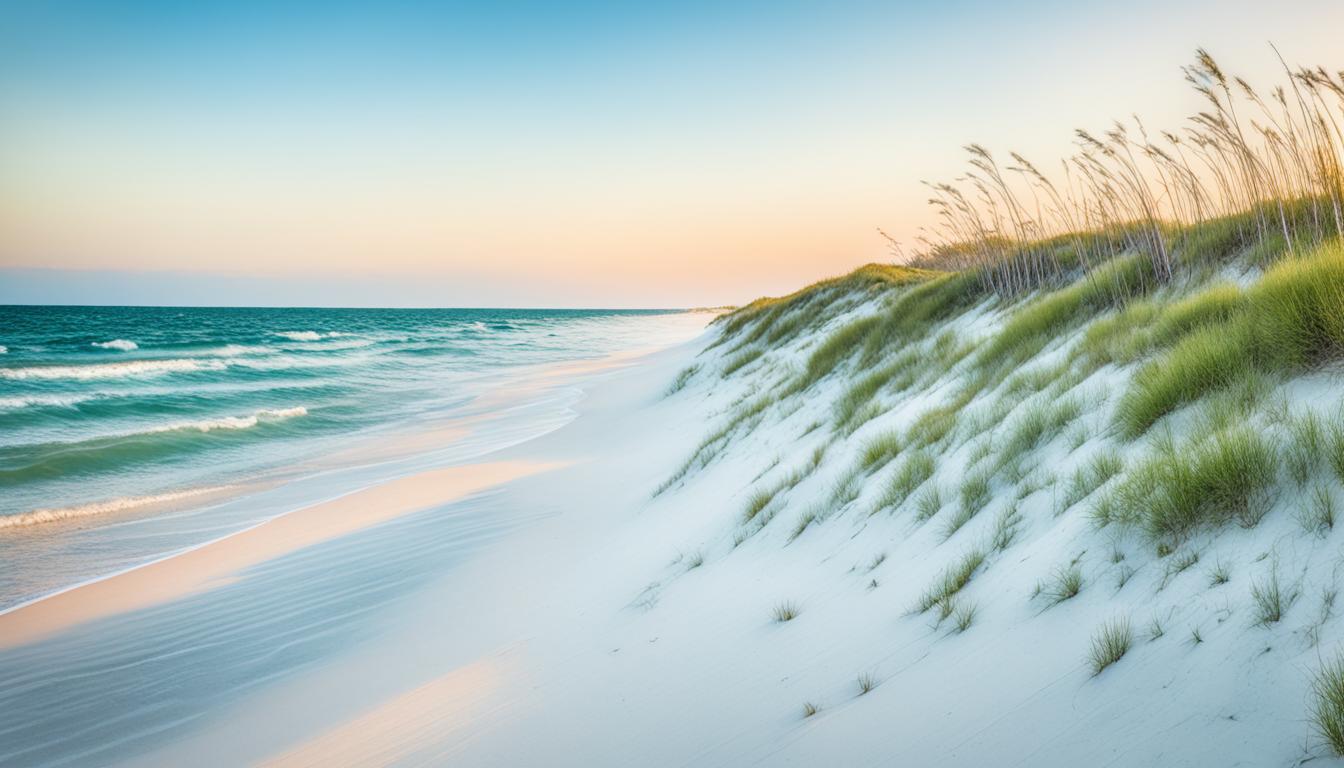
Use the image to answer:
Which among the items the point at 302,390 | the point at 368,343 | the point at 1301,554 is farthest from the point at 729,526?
the point at 368,343

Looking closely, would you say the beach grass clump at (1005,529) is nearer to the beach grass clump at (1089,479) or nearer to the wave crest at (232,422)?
the beach grass clump at (1089,479)

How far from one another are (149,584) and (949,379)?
324 inches

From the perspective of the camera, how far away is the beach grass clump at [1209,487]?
2312 millimetres

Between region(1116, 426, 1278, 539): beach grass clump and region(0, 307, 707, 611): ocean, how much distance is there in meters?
9.12

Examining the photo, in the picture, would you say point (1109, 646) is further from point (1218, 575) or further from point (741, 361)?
point (741, 361)

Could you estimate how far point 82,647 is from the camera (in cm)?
564

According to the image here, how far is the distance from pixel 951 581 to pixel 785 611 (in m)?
0.91

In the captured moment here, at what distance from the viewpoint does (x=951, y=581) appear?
3.00 metres

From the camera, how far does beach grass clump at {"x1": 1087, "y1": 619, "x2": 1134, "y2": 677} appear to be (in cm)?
208

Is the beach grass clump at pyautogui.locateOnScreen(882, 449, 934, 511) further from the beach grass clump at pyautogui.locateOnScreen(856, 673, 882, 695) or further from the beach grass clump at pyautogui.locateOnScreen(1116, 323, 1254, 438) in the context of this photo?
the beach grass clump at pyautogui.locateOnScreen(856, 673, 882, 695)

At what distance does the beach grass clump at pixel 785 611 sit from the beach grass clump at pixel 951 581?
0.71 m

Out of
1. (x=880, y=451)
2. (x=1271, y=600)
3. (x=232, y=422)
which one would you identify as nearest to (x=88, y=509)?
(x=232, y=422)

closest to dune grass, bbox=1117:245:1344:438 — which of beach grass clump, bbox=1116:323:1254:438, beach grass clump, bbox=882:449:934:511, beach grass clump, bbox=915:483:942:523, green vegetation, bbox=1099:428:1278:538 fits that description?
beach grass clump, bbox=1116:323:1254:438

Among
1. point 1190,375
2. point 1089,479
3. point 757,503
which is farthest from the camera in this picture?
point 757,503
